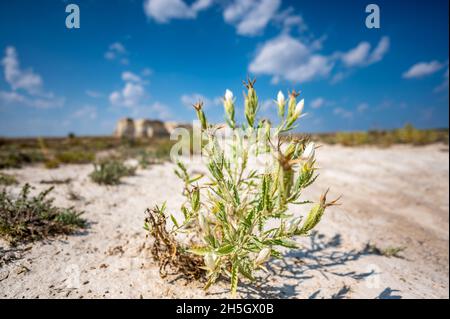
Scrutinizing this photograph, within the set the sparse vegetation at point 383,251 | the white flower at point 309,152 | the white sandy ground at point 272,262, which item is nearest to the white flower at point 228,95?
the white flower at point 309,152

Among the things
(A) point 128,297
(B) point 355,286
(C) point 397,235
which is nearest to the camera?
(A) point 128,297

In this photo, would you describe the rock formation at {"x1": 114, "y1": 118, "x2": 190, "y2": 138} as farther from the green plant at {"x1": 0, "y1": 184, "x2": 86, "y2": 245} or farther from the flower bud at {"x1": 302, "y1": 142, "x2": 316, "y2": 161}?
the flower bud at {"x1": 302, "y1": 142, "x2": 316, "y2": 161}

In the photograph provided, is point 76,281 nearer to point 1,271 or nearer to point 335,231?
point 1,271

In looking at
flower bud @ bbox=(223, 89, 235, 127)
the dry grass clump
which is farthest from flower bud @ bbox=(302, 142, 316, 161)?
the dry grass clump

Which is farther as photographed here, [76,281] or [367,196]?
[367,196]

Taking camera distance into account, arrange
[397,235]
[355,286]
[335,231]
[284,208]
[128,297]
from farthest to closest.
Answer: [397,235] < [335,231] < [355,286] < [128,297] < [284,208]

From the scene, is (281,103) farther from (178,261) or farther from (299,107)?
(178,261)

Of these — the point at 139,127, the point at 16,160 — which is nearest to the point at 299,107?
the point at 16,160
